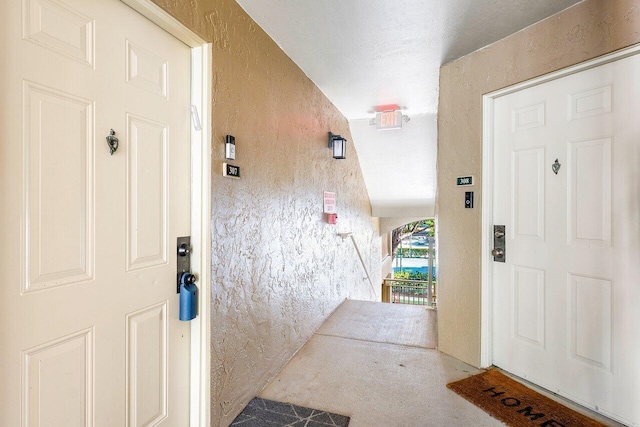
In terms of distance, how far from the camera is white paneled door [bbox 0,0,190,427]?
2.98 ft

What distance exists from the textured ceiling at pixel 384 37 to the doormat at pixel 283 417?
7.35 ft

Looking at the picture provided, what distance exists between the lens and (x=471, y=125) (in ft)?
7.61

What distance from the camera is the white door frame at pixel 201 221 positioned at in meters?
1.52

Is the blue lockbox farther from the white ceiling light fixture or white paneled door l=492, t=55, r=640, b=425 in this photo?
the white ceiling light fixture

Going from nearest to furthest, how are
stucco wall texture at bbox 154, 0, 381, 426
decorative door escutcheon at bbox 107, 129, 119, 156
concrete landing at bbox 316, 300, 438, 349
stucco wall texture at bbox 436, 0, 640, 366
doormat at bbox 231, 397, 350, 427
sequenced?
decorative door escutcheon at bbox 107, 129, 119, 156, stucco wall texture at bbox 154, 0, 381, 426, doormat at bbox 231, 397, 350, 427, stucco wall texture at bbox 436, 0, 640, 366, concrete landing at bbox 316, 300, 438, 349

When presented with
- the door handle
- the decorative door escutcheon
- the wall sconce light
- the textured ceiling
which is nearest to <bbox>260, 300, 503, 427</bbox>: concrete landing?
the door handle

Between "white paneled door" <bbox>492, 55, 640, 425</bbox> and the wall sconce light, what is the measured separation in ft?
5.09

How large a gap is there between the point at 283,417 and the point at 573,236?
1935mm

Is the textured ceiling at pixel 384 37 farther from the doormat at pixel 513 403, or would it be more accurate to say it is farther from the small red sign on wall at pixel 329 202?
the doormat at pixel 513 403

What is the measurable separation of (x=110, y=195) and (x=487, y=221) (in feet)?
7.22

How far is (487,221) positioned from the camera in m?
2.25

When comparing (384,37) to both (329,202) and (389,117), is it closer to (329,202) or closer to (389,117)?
(389,117)

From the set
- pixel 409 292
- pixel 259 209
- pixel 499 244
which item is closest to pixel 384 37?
pixel 259 209

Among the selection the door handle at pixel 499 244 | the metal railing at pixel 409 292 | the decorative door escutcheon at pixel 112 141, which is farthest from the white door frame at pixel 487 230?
the metal railing at pixel 409 292
